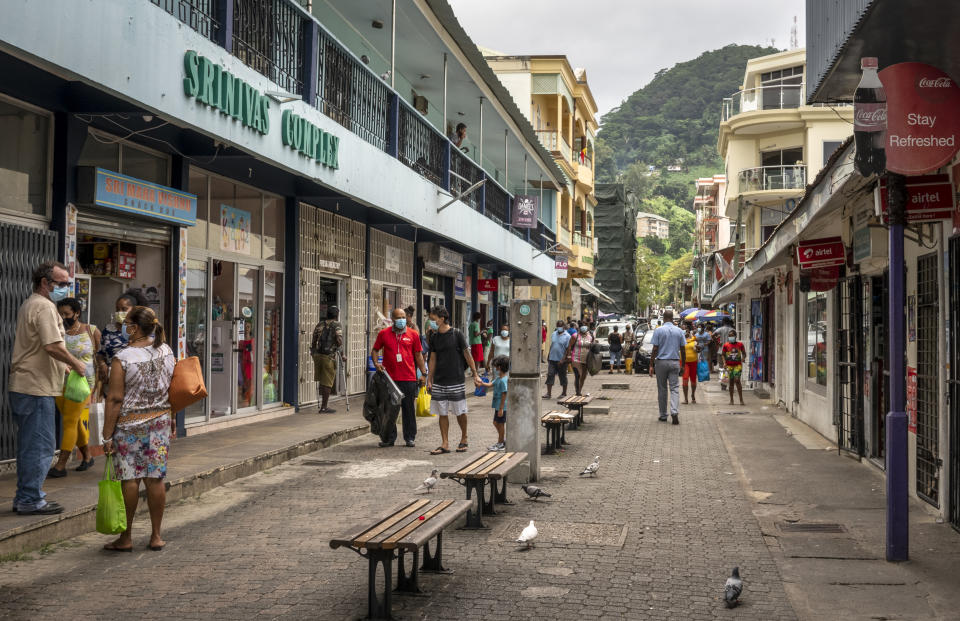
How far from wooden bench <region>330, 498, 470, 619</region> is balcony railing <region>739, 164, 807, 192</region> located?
3571 centimetres

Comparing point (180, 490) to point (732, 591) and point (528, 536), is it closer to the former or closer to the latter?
point (528, 536)

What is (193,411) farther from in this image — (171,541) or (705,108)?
(705,108)

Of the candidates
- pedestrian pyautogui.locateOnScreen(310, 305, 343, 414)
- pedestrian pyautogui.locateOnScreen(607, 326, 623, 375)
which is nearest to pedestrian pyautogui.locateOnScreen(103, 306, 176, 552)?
pedestrian pyautogui.locateOnScreen(310, 305, 343, 414)

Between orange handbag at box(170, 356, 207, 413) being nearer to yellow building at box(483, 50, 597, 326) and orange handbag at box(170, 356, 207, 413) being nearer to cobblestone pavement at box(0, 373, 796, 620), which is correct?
cobblestone pavement at box(0, 373, 796, 620)

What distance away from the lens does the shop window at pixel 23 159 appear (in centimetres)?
851

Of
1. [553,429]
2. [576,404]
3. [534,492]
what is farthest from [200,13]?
[576,404]

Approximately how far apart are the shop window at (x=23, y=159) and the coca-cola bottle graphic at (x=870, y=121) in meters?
7.10

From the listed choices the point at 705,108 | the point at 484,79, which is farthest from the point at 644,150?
the point at 484,79

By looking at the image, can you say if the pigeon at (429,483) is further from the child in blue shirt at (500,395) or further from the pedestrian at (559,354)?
the pedestrian at (559,354)

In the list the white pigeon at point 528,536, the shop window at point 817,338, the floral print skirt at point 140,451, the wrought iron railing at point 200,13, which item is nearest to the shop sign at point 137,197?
the wrought iron railing at point 200,13

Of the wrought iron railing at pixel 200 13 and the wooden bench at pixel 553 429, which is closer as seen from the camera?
the wrought iron railing at pixel 200 13

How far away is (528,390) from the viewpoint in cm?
952

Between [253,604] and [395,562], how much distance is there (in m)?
1.27

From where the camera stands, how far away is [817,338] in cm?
1479
